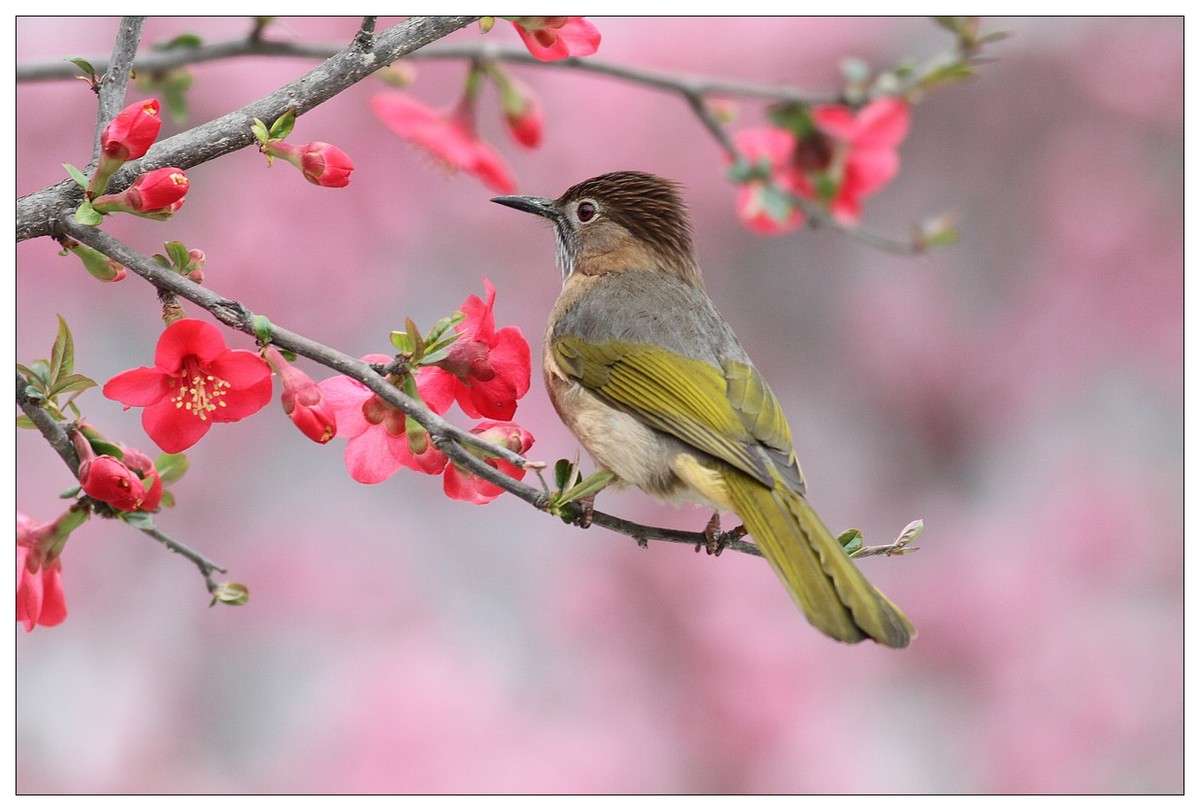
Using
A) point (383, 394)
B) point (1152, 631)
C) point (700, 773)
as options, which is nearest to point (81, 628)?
point (700, 773)

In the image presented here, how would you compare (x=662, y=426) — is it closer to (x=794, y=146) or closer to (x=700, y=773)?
(x=794, y=146)

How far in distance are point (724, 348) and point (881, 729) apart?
11.2ft

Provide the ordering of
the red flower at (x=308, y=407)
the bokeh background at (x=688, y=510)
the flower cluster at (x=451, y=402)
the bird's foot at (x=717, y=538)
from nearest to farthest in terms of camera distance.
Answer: the red flower at (x=308, y=407) < the flower cluster at (x=451, y=402) < the bird's foot at (x=717, y=538) < the bokeh background at (x=688, y=510)

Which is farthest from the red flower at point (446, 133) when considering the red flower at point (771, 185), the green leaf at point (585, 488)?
the green leaf at point (585, 488)

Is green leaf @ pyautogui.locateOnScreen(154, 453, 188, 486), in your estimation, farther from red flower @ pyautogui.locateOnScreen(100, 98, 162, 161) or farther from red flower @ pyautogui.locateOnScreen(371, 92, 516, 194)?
red flower @ pyautogui.locateOnScreen(371, 92, 516, 194)

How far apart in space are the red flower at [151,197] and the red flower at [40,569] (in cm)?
46

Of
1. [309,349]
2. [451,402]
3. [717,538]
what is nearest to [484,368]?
[451,402]

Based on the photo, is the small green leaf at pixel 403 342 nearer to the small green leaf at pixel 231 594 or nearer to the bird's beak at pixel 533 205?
the small green leaf at pixel 231 594

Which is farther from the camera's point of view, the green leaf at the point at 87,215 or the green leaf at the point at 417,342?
the green leaf at the point at 417,342

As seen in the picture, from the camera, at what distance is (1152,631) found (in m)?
5.66

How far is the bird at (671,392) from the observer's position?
191 centimetres

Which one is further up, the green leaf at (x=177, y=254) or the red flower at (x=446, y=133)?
the red flower at (x=446, y=133)

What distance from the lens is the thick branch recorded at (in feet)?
4.99

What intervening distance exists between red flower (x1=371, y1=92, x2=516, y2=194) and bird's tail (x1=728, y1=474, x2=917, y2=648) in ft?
3.20
